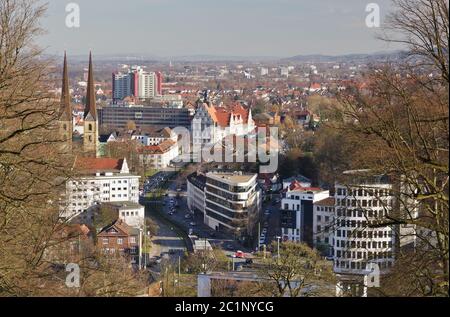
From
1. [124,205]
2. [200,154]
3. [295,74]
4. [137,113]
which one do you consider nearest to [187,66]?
[295,74]

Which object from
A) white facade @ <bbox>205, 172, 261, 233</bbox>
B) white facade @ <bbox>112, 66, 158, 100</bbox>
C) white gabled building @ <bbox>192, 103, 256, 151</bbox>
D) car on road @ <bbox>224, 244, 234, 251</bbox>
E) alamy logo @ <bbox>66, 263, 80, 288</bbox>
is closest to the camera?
alamy logo @ <bbox>66, 263, 80, 288</bbox>

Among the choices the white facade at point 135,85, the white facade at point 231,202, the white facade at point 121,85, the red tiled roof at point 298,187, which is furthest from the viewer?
the white facade at point 135,85

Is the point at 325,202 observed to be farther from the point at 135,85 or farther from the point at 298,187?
the point at 135,85

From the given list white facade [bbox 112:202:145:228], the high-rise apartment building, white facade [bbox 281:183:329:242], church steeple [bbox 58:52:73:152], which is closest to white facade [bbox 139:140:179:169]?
white facade [bbox 112:202:145:228]

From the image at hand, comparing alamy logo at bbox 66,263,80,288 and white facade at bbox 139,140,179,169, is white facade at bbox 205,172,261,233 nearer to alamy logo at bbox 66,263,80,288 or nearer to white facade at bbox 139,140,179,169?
white facade at bbox 139,140,179,169

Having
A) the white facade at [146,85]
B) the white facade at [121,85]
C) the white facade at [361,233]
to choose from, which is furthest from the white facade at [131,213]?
the white facade at [146,85]

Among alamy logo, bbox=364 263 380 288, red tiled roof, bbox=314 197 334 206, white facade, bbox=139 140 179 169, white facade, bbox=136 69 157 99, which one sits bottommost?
white facade, bbox=139 140 179 169

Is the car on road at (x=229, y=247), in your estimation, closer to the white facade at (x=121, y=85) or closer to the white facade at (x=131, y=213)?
the white facade at (x=131, y=213)
